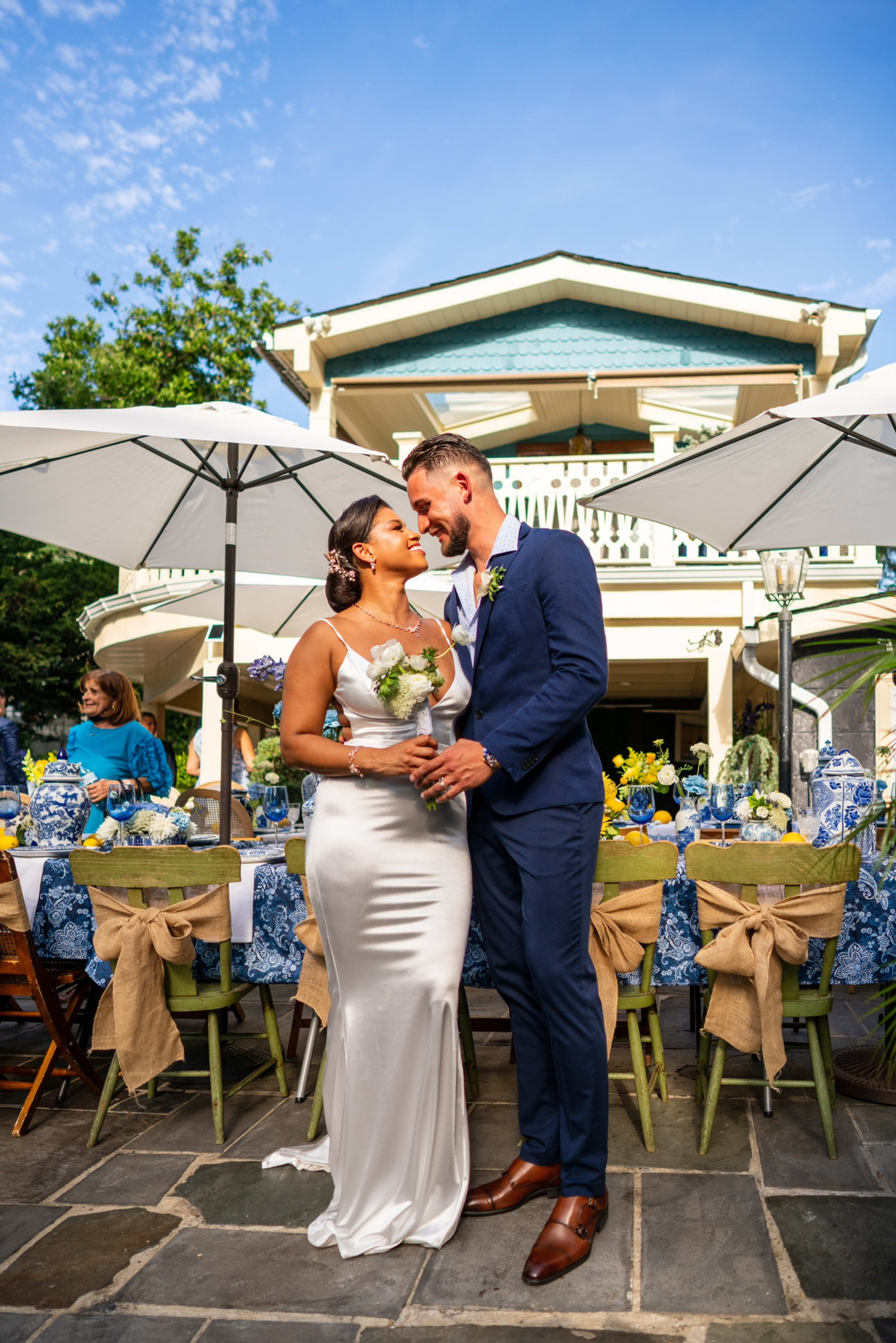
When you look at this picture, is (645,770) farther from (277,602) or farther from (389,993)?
(277,602)

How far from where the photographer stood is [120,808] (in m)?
4.09

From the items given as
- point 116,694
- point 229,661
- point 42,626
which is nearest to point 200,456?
point 229,661

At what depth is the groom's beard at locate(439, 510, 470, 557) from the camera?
2.96 meters

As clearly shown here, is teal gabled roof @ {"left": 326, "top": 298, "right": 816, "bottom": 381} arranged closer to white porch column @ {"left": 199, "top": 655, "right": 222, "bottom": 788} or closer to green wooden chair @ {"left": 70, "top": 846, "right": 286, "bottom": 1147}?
white porch column @ {"left": 199, "top": 655, "right": 222, "bottom": 788}

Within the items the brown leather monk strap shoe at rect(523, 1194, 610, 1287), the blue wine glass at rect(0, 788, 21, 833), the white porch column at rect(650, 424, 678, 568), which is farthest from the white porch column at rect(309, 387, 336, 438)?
the brown leather monk strap shoe at rect(523, 1194, 610, 1287)

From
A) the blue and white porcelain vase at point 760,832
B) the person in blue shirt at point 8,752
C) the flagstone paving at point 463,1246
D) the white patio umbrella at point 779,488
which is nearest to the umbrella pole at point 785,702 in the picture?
the white patio umbrella at point 779,488

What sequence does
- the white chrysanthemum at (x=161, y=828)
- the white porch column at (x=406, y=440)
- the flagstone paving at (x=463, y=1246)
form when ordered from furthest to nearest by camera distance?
1. the white porch column at (x=406, y=440)
2. the white chrysanthemum at (x=161, y=828)
3. the flagstone paving at (x=463, y=1246)

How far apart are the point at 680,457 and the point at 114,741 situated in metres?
3.26

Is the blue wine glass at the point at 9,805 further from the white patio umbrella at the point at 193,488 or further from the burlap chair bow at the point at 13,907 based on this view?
the white patio umbrella at the point at 193,488

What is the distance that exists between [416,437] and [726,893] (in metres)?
8.53

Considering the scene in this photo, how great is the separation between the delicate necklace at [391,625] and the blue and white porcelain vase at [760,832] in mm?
1696

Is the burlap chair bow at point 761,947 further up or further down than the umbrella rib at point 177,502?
further down

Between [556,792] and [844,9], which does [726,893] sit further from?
[844,9]

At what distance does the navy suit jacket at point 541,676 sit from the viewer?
2.68 metres
